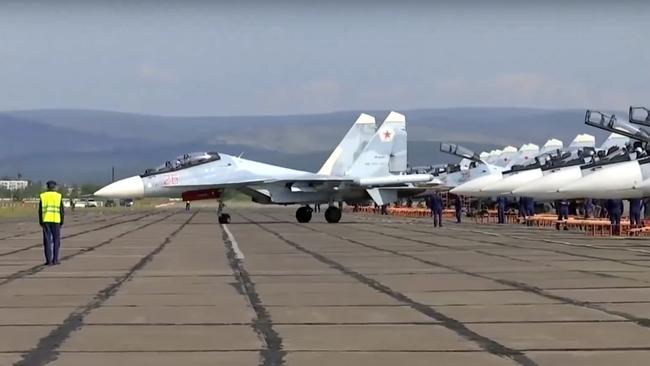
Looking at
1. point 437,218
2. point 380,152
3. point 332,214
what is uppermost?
point 380,152

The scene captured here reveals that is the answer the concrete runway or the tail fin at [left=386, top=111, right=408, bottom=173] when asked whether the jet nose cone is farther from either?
the concrete runway

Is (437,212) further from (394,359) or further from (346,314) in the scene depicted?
(394,359)

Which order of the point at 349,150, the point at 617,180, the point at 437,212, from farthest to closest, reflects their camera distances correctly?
the point at 349,150, the point at 437,212, the point at 617,180

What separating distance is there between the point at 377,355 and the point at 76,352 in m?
2.42

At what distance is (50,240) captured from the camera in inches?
688

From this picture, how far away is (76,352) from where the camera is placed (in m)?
7.80

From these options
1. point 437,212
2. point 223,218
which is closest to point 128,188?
point 223,218

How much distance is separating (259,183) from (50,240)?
1963cm

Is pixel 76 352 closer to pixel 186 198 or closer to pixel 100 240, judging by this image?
pixel 100 240

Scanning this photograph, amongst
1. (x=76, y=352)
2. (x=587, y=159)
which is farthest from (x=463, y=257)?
(x=587, y=159)

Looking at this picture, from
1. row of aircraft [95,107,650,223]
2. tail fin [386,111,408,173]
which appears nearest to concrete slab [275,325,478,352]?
row of aircraft [95,107,650,223]

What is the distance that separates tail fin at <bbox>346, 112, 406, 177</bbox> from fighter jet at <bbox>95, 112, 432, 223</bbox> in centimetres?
4

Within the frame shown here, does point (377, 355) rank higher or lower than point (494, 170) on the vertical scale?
lower

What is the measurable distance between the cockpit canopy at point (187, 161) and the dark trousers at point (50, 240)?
19146 mm
